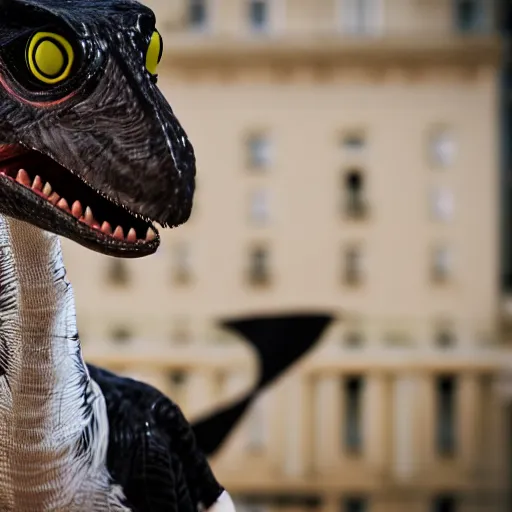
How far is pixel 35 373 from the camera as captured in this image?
164 centimetres

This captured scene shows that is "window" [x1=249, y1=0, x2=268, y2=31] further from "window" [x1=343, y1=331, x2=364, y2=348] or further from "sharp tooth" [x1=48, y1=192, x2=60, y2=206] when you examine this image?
"sharp tooth" [x1=48, y1=192, x2=60, y2=206]

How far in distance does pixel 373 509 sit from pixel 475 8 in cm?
1287

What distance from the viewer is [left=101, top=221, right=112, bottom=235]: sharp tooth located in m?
1.41

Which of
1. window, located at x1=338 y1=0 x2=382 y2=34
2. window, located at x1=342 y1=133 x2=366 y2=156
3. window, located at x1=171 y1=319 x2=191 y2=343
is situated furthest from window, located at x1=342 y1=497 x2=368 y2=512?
window, located at x1=338 y1=0 x2=382 y2=34

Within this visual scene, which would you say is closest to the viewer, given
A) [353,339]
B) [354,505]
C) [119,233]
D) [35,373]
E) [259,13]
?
[119,233]

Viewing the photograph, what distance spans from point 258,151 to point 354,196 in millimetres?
2717

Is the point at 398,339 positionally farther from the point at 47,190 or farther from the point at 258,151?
the point at 47,190

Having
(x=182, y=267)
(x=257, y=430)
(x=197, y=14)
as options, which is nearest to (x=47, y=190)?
(x=257, y=430)

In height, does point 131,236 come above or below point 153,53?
below

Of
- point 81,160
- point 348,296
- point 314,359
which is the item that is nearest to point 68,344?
point 81,160

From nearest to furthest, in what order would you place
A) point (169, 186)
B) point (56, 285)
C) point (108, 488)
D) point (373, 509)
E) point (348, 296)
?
1. point (169, 186)
2. point (56, 285)
3. point (108, 488)
4. point (373, 509)
5. point (348, 296)

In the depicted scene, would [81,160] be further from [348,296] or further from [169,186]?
[348,296]

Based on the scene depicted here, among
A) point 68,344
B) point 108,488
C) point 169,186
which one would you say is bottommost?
point 108,488

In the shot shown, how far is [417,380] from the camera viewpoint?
29.8m
